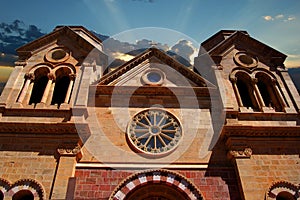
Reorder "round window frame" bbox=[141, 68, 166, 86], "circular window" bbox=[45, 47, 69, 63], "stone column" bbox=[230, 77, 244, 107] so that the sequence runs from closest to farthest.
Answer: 1. "stone column" bbox=[230, 77, 244, 107]
2. "round window frame" bbox=[141, 68, 166, 86]
3. "circular window" bbox=[45, 47, 69, 63]

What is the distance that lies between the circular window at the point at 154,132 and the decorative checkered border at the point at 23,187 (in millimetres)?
4342

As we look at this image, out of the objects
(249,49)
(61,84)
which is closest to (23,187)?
(61,84)

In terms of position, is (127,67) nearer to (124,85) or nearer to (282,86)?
(124,85)

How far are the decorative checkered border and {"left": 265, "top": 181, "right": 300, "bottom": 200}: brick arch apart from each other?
9.25m

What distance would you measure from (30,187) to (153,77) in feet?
29.4

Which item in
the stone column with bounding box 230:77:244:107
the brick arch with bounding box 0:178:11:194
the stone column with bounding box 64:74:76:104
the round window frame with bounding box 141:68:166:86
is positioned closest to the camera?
the brick arch with bounding box 0:178:11:194

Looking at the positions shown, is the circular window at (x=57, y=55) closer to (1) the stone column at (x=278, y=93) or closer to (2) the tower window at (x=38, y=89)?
(2) the tower window at (x=38, y=89)

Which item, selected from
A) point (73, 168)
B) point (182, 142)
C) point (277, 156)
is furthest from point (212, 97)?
point (73, 168)

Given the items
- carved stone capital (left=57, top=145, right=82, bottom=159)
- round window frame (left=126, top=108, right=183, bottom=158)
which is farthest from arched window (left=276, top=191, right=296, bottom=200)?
carved stone capital (left=57, top=145, right=82, bottom=159)

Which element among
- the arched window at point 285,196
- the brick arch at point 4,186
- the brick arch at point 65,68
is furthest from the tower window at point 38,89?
the arched window at point 285,196

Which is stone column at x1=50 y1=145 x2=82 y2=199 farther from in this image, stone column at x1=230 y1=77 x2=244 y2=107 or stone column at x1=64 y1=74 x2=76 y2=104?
stone column at x1=230 y1=77 x2=244 y2=107

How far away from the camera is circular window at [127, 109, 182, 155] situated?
12451 millimetres

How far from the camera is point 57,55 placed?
54.9ft

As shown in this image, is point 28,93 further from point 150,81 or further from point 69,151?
point 150,81
